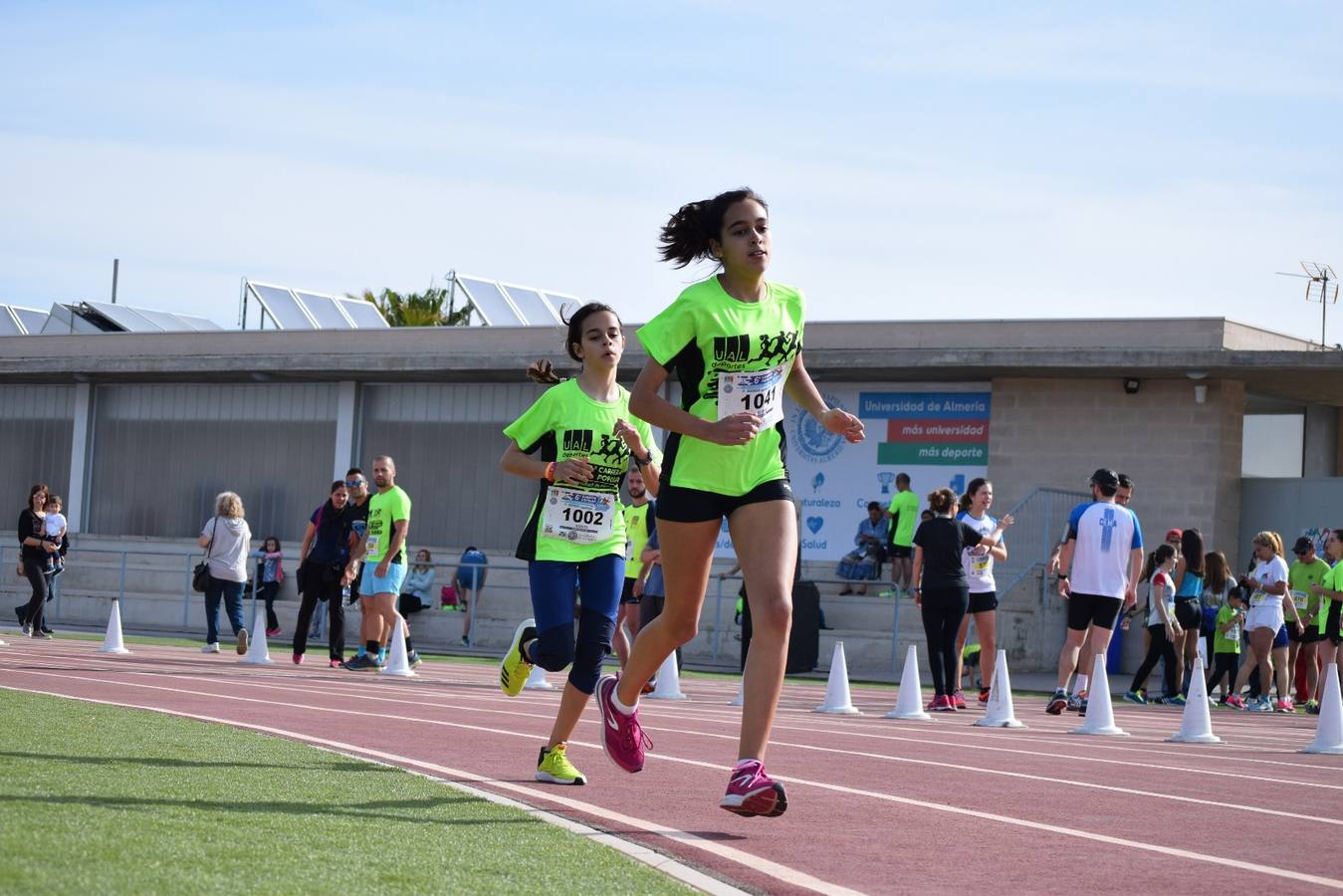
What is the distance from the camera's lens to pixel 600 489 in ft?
26.9

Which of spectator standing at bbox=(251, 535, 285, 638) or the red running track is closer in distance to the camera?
the red running track

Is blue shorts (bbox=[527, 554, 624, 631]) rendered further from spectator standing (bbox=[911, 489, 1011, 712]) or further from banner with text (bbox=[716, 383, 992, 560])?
banner with text (bbox=[716, 383, 992, 560])

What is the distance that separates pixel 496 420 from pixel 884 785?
26.7 metres

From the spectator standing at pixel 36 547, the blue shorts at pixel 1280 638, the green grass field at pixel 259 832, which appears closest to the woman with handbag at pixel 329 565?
the spectator standing at pixel 36 547

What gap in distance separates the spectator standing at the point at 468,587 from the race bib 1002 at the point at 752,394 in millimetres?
21427

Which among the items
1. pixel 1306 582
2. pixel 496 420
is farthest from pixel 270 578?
pixel 1306 582

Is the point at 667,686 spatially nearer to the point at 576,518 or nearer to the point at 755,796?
the point at 576,518

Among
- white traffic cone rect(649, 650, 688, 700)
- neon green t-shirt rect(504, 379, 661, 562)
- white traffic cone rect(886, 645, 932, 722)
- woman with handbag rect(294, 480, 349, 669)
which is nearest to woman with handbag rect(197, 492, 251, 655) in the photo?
woman with handbag rect(294, 480, 349, 669)

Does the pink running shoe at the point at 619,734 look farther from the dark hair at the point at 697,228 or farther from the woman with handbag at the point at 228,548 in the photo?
the woman with handbag at the point at 228,548

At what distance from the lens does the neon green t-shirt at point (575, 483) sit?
8109mm

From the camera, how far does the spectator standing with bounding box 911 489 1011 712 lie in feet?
53.3

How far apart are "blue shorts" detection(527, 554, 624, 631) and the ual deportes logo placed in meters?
22.3

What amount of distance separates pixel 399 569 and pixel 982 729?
262 inches

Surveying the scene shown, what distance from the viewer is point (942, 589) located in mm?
16234
